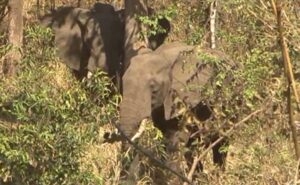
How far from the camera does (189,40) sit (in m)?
7.20

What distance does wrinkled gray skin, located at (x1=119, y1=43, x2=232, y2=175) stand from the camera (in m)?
6.62

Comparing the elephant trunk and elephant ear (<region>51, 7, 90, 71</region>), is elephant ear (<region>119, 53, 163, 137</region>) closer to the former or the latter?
the elephant trunk

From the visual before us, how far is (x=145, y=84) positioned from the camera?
705cm

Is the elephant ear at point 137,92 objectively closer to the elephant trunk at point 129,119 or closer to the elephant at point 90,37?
the elephant trunk at point 129,119

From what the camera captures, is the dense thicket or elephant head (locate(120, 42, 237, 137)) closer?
the dense thicket

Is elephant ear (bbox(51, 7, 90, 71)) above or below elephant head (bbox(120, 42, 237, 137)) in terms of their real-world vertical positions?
above

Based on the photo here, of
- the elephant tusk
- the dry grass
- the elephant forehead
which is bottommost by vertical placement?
the dry grass

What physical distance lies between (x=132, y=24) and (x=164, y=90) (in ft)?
4.84

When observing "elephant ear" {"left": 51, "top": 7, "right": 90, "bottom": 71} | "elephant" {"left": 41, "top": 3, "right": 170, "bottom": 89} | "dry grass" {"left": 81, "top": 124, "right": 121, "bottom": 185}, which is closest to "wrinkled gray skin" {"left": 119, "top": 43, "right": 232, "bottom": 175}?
"dry grass" {"left": 81, "top": 124, "right": 121, "bottom": 185}

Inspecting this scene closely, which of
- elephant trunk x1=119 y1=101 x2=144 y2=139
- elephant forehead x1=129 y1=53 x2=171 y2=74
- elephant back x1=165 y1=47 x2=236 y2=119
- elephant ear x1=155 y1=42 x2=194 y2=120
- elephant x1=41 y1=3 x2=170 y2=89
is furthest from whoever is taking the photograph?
elephant x1=41 y1=3 x2=170 y2=89

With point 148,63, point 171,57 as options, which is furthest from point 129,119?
point 171,57

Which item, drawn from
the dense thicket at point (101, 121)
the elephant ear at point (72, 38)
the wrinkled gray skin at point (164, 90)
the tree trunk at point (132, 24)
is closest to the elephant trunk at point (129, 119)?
the wrinkled gray skin at point (164, 90)

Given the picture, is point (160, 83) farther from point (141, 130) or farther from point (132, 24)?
point (132, 24)

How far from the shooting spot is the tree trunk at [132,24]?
805cm
